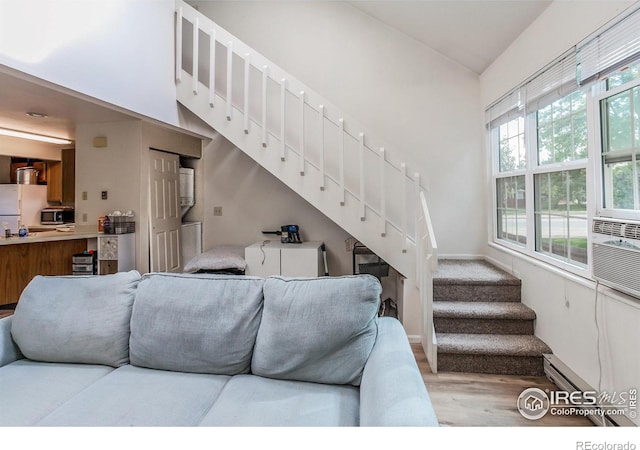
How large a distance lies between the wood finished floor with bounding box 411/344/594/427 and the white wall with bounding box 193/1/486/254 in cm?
188

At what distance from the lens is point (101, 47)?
2656mm

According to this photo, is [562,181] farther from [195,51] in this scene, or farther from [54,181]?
[54,181]

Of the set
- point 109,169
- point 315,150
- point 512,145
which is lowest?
point 109,169

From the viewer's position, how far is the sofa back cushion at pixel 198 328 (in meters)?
1.58

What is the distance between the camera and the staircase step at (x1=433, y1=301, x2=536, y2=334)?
109 inches

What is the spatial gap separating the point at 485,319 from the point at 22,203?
6981mm

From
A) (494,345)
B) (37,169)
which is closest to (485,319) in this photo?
(494,345)

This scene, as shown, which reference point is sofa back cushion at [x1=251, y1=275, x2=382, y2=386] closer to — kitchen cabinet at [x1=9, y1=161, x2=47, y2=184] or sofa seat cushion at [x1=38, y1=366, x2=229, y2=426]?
sofa seat cushion at [x1=38, y1=366, x2=229, y2=426]

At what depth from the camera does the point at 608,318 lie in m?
1.91

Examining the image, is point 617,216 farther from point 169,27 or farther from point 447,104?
point 169,27

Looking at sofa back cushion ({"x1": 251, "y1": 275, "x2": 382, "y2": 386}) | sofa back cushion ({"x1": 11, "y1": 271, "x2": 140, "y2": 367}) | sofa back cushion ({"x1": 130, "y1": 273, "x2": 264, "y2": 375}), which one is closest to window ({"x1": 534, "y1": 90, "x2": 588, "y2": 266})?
sofa back cushion ({"x1": 251, "y1": 275, "x2": 382, "y2": 386})
